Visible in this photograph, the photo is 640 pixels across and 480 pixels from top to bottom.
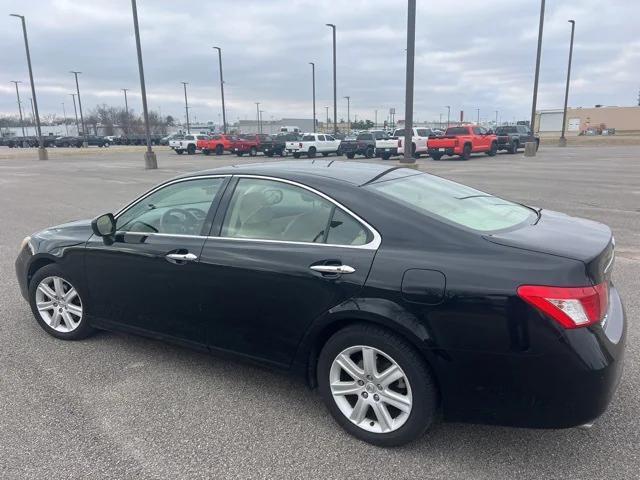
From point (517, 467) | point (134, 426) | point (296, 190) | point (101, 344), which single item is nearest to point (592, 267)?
point (517, 467)

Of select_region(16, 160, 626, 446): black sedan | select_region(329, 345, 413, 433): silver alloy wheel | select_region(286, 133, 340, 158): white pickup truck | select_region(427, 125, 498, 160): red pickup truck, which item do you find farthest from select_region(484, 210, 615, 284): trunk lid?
select_region(286, 133, 340, 158): white pickup truck

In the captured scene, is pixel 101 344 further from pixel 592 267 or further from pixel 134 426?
pixel 592 267

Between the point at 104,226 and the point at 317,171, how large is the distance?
5.53 ft

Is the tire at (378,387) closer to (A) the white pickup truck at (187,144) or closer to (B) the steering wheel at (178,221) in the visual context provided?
(B) the steering wheel at (178,221)

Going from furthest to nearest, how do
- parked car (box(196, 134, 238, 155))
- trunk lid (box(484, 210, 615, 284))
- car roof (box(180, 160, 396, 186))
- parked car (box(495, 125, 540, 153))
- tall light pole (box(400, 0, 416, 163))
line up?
parked car (box(196, 134, 238, 155))
parked car (box(495, 125, 540, 153))
tall light pole (box(400, 0, 416, 163))
car roof (box(180, 160, 396, 186))
trunk lid (box(484, 210, 615, 284))

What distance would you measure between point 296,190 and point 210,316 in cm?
101

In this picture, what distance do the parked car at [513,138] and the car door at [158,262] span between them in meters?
31.3

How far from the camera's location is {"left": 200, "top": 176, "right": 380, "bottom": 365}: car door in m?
2.96

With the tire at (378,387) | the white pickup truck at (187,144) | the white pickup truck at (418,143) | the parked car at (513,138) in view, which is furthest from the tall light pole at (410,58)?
the white pickup truck at (187,144)

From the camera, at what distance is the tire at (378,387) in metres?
2.73

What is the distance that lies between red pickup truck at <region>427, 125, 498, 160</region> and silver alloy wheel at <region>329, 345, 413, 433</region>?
1058 inches

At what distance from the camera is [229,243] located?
340 cm

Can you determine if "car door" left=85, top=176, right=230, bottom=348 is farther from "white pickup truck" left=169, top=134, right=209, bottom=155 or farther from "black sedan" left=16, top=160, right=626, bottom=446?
"white pickup truck" left=169, top=134, right=209, bottom=155

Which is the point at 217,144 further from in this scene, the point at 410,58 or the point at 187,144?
the point at 410,58
